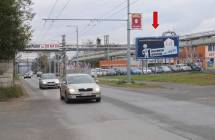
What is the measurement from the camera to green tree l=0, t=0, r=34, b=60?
1086 inches

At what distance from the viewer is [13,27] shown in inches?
1127

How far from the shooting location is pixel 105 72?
106m

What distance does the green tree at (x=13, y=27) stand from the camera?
27.6 meters

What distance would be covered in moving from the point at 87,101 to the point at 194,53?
9299 cm

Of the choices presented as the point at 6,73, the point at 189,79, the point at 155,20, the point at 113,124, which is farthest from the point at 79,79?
the point at 189,79

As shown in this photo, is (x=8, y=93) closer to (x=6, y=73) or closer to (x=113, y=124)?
(x=6, y=73)

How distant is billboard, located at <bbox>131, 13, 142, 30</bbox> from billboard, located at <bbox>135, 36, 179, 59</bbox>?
10.9 m

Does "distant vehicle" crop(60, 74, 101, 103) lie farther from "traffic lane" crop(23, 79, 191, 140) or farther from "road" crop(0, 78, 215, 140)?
"traffic lane" crop(23, 79, 191, 140)

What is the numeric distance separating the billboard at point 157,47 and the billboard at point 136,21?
10.9m

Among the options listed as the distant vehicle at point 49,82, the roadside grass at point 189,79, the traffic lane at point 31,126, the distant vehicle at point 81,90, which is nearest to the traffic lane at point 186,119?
the traffic lane at point 31,126

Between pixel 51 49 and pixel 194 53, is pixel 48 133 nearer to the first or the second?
pixel 51 49

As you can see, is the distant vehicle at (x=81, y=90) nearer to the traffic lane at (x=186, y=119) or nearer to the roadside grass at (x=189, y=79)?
the traffic lane at (x=186, y=119)

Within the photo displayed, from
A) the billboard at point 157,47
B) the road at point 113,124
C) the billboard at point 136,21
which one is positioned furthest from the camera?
the billboard at point 157,47

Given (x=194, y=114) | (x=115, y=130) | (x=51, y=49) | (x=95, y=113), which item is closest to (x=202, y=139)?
(x=115, y=130)
